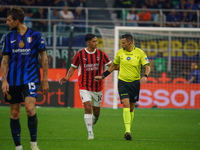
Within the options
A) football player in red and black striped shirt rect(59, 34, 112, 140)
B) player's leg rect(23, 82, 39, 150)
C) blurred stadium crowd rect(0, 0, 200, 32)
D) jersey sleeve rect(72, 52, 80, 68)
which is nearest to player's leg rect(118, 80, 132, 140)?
football player in red and black striped shirt rect(59, 34, 112, 140)

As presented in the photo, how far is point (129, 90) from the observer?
358 inches

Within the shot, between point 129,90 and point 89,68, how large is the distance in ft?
3.25

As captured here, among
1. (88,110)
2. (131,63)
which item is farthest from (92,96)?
(131,63)

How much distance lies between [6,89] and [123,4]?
1910cm

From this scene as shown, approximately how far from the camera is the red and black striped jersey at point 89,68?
A: 891 cm

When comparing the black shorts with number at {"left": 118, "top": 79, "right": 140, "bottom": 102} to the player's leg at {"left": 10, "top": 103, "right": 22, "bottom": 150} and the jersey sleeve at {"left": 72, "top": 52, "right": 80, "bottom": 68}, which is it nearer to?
the jersey sleeve at {"left": 72, "top": 52, "right": 80, "bottom": 68}

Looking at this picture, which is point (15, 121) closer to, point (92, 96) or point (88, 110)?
point (88, 110)

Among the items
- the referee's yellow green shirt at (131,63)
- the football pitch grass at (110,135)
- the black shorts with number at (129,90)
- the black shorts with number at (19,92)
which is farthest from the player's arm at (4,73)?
the referee's yellow green shirt at (131,63)

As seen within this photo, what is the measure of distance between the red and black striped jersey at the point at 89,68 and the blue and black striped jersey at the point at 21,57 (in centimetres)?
269

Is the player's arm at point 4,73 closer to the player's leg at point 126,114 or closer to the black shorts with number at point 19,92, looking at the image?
the black shorts with number at point 19,92

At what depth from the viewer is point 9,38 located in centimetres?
628

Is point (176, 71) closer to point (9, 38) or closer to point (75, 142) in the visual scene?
point (75, 142)

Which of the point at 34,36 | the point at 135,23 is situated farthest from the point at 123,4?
the point at 34,36

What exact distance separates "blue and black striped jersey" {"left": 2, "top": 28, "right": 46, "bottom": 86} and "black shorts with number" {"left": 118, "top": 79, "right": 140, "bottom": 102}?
3.07m
